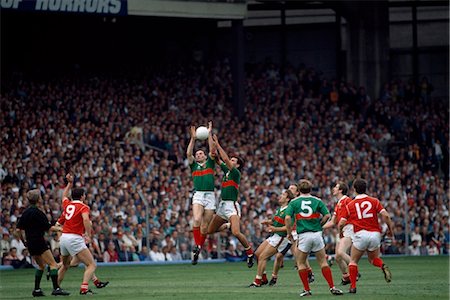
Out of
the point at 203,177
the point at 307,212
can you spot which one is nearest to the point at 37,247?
the point at 203,177

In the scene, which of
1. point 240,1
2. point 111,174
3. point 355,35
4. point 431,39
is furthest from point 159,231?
point 431,39

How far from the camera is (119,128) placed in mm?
36344

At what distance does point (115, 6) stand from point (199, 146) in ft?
16.7

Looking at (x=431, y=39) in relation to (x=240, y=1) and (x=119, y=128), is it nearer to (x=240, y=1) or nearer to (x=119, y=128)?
(x=240, y=1)

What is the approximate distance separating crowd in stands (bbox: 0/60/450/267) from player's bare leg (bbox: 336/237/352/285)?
393 inches

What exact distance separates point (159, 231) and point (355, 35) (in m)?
16.4

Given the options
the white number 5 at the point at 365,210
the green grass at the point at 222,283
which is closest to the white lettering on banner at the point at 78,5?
the green grass at the point at 222,283

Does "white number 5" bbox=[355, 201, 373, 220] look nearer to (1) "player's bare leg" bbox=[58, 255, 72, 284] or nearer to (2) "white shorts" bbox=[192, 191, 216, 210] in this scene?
(2) "white shorts" bbox=[192, 191, 216, 210]

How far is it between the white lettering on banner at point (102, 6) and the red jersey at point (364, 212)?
60.9ft

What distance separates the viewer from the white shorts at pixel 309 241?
61.1 ft

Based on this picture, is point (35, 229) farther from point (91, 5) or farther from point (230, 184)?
point (91, 5)

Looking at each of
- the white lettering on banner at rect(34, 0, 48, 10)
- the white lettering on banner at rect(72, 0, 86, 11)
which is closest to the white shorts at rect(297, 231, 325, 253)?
the white lettering on banner at rect(34, 0, 48, 10)

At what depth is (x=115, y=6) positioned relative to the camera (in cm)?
3659

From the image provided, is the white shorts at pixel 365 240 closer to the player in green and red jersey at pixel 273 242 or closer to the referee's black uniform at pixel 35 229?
the player in green and red jersey at pixel 273 242
